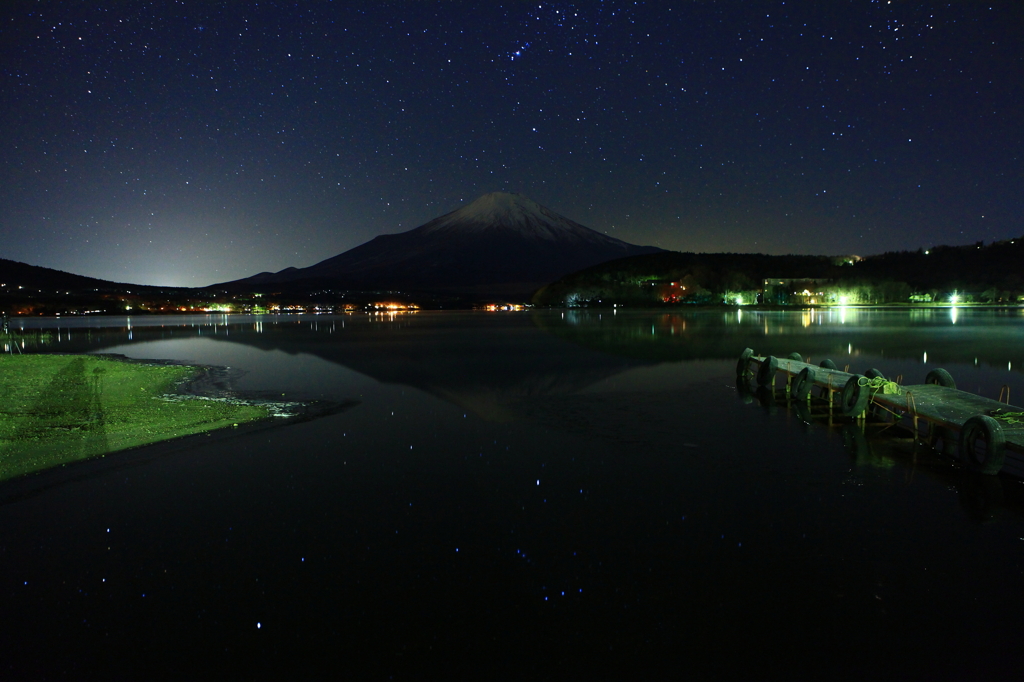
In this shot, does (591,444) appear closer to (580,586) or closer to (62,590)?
(580,586)

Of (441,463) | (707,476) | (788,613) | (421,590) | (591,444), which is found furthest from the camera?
(591,444)

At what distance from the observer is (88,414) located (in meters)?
14.5

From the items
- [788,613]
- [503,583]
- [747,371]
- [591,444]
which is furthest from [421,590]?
[747,371]

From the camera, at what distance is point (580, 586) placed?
6.17 meters

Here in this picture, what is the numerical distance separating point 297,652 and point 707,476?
6646 mm

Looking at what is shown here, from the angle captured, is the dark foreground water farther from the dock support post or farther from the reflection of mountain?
the reflection of mountain

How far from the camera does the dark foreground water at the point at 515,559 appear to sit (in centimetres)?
511

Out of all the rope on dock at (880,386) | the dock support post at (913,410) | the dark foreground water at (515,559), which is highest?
the rope on dock at (880,386)

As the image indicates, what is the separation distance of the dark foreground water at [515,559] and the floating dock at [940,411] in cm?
57

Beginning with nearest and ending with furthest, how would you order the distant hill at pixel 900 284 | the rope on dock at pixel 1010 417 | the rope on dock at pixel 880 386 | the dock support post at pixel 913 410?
the rope on dock at pixel 1010 417, the dock support post at pixel 913 410, the rope on dock at pixel 880 386, the distant hill at pixel 900 284

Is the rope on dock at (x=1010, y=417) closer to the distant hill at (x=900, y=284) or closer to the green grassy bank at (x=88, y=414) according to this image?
the green grassy bank at (x=88, y=414)

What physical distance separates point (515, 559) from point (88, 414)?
12242 millimetres

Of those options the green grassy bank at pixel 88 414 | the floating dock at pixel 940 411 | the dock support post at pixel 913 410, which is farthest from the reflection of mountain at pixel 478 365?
the dock support post at pixel 913 410

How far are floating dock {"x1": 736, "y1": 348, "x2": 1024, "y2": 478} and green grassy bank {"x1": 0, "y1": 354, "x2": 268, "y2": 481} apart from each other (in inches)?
528
